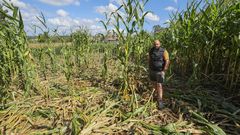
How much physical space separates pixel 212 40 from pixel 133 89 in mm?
1795

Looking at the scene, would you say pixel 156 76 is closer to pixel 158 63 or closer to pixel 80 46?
pixel 158 63

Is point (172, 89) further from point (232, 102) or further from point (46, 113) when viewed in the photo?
point (46, 113)

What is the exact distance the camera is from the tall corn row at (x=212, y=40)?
13.8 feet

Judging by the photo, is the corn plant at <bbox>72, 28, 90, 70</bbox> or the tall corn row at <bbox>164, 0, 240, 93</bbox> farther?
the corn plant at <bbox>72, 28, 90, 70</bbox>

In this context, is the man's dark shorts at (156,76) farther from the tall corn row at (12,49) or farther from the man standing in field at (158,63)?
the tall corn row at (12,49)

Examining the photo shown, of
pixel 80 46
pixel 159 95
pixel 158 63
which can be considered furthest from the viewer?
pixel 80 46

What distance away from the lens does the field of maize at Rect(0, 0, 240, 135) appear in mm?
3316

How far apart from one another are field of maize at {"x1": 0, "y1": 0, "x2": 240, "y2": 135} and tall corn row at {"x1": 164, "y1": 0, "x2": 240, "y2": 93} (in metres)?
0.02

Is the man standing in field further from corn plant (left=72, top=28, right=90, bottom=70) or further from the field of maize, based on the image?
corn plant (left=72, top=28, right=90, bottom=70)

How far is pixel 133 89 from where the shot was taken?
4.05 metres

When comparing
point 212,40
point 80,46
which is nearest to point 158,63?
point 212,40

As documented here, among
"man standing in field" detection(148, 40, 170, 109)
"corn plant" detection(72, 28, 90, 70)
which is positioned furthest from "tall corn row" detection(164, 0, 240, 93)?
"corn plant" detection(72, 28, 90, 70)

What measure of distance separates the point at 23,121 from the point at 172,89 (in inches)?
103

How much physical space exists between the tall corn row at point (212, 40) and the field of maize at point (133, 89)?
0.06 feet
